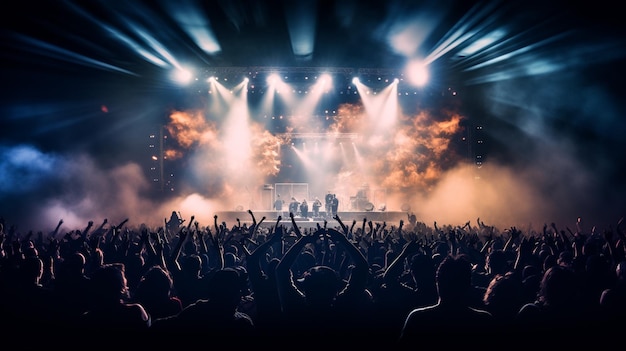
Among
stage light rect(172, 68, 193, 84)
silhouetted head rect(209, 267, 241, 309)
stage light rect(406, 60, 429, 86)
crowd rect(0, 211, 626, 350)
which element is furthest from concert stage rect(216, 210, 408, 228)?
silhouetted head rect(209, 267, 241, 309)

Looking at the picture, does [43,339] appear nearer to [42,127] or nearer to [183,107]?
[42,127]

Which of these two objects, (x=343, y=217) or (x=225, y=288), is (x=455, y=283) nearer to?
(x=225, y=288)

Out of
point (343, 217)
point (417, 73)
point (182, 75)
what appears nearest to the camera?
point (343, 217)

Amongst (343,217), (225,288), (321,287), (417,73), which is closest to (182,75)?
(343,217)

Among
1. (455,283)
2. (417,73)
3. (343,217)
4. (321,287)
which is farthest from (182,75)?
(455,283)

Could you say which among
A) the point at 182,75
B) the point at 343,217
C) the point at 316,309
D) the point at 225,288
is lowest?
the point at 343,217

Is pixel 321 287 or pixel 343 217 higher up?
pixel 321 287

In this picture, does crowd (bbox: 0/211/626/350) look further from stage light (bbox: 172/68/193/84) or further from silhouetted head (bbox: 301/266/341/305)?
stage light (bbox: 172/68/193/84)

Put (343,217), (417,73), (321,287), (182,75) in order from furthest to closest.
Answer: (417,73), (182,75), (343,217), (321,287)

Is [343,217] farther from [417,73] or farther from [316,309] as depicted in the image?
[316,309]

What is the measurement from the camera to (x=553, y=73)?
16.7 m

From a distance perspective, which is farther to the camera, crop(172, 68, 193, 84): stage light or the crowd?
crop(172, 68, 193, 84): stage light

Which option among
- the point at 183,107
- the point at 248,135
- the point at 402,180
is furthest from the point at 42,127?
the point at 402,180

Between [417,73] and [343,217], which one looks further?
[417,73]
